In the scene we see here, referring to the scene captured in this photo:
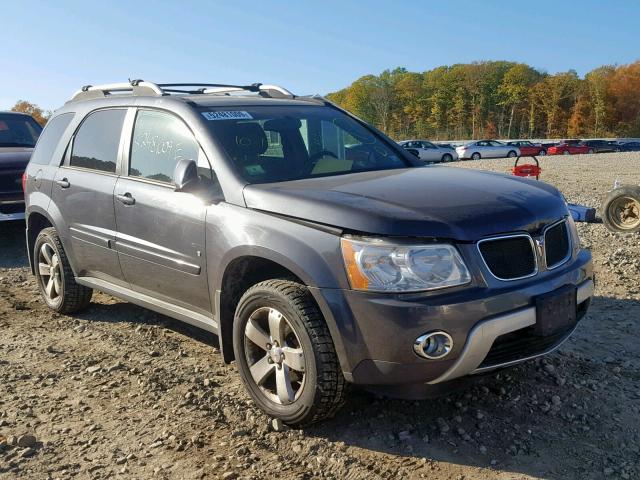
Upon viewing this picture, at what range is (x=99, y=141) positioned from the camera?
505cm

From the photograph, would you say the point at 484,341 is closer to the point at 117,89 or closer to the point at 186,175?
the point at 186,175

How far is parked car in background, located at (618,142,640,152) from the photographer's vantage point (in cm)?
4972

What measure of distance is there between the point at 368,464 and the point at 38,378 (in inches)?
97.8

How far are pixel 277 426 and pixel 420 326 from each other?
1117mm

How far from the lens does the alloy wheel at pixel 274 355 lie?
3387mm

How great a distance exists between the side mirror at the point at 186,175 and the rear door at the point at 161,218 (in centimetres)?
10

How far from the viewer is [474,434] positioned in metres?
3.41

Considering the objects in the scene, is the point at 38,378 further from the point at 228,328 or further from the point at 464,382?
the point at 464,382

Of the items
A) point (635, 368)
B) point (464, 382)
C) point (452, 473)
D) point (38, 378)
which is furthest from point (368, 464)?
point (38, 378)

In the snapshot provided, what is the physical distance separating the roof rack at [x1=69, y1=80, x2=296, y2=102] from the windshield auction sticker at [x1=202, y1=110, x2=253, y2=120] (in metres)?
0.75

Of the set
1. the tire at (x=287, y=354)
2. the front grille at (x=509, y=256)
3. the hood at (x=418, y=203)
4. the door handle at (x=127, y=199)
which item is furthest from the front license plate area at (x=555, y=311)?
the door handle at (x=127, y=199)

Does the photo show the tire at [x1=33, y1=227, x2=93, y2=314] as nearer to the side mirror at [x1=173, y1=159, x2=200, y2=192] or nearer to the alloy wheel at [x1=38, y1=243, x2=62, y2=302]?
the alloy wheel at [x1=38, y1=243, x2=62, y2=302]

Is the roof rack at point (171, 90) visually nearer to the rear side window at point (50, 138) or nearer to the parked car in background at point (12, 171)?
the rear side window at point (50, 138)

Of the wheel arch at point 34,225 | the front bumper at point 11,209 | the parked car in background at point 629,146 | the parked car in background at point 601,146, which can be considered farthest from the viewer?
the parked car in background at point 629,146
